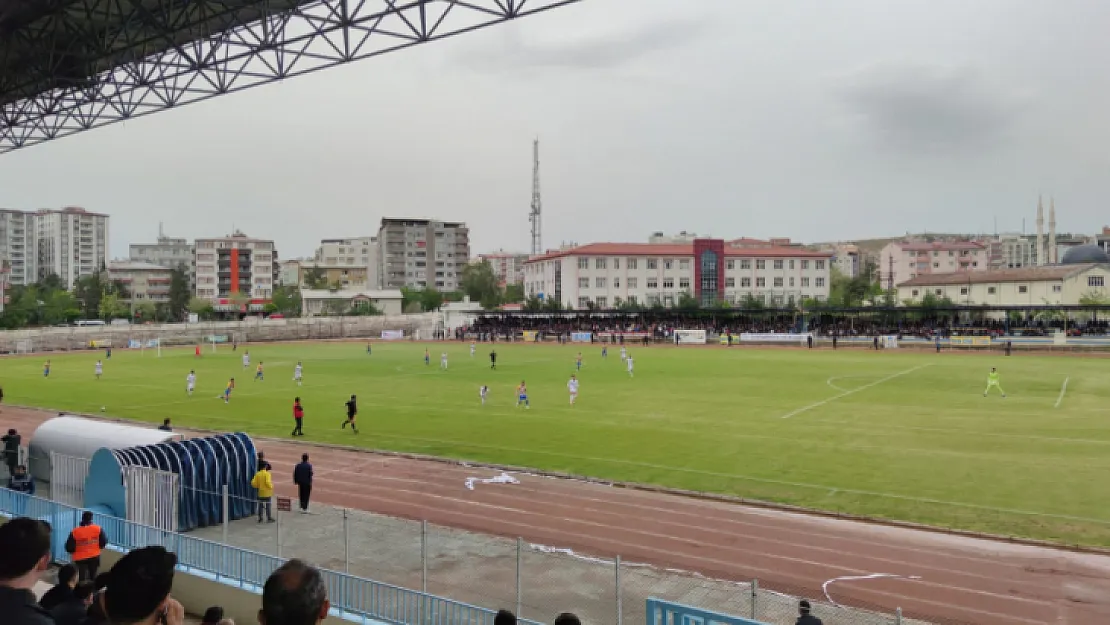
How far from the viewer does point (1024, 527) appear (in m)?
14.1

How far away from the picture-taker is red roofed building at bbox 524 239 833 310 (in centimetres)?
10544

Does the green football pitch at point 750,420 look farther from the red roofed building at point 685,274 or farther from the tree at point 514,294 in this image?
the tree at point 514,294

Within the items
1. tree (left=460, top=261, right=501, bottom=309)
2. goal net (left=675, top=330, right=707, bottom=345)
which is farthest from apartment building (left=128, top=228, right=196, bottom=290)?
goal net (left=675, top=330, right=707, bottom=345)

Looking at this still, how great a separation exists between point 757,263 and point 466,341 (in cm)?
4852

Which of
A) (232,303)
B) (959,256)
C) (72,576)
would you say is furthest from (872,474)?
(959,256)

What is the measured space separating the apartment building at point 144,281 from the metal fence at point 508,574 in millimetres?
131164

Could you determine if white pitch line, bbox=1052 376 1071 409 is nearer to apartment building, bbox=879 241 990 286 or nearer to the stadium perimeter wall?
the stadium perimeter wall

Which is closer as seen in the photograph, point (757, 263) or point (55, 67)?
point (55, 67)

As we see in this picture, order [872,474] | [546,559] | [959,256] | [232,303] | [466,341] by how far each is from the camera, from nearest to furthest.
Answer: [546,559] < [872,474] < [466,341] < [232,303] < [959,256]

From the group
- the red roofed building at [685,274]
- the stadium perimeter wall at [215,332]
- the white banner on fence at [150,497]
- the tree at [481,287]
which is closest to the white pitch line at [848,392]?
the white banner on fence at [150,497]

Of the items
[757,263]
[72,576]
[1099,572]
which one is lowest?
[1099,572]

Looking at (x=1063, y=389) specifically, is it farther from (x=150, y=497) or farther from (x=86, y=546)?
(x=86, y=546)

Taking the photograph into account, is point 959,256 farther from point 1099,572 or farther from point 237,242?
point 1099,572

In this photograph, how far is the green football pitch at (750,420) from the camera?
55.0ft
